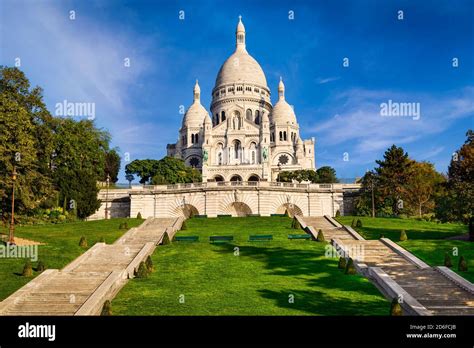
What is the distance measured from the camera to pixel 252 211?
55.1m

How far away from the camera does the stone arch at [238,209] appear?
5517 cm

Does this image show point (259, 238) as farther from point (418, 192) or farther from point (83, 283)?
point (418, 192)

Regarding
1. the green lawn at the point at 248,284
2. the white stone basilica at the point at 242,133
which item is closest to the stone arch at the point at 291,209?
the green lawn at the point at 248,284

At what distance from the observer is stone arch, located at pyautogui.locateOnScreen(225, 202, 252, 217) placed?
55175 mm

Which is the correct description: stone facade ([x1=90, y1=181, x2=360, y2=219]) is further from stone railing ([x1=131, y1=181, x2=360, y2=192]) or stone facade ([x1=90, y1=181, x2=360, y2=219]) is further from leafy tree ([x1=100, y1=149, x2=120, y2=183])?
leafy tree ([x1=100, y1=149, x2=120, y2=183])

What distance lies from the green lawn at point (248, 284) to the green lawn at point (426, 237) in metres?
6.01

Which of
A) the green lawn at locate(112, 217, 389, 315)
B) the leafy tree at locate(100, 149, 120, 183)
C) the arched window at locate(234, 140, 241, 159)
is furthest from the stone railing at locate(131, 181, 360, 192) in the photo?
the arched window at locate(234, 140, 241, 159)

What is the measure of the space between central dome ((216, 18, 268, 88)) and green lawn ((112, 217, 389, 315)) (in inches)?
3562

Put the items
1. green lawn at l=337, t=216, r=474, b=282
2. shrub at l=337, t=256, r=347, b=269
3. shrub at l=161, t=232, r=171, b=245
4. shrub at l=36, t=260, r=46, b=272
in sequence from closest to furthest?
shrub at l=36, t=260, r=46, b=272 → shrub at l=337, t=256, r=347, b=269 → green lawn at l=337, t=216, r=474, b=282 → shrub at l=161, t=232, r=171, b=245

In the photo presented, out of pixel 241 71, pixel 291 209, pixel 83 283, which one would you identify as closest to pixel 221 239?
pixel 83 283

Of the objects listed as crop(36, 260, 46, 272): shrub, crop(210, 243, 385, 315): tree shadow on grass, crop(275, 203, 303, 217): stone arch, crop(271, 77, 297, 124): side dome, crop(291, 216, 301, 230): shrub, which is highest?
crop(271, 77, 297, 124): side dome
